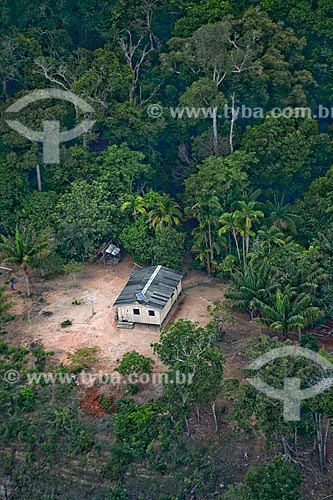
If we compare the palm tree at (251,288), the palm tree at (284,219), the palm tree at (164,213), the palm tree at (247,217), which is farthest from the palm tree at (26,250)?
the palm tree at (284,219)

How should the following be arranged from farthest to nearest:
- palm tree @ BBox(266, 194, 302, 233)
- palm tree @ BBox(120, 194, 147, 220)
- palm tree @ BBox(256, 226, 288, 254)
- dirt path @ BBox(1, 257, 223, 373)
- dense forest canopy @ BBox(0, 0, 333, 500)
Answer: palm tree @ BBox(120, 194, 147, 220)
palm tree @ BBox(266, 194, 302, 233)
palm tree @ BBox(256, 226, 288, 254)
dirt path @ BBox(1, 257, 223, 373)
dense forest canopy @ BBox(0, 0, 333, 500)

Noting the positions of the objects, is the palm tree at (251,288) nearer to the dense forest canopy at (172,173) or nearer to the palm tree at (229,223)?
the dense forest canopy at (172,173)

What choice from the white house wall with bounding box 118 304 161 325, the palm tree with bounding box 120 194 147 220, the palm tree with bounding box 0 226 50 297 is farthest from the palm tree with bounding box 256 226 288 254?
the palm tree with bounding box 0 226 50 297

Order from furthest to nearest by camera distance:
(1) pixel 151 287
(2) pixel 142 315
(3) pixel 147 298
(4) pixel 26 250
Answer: (1) pixel 151 287, (4) pixel 26 250, (2) pixel 142 315, (3) pixel 147 298

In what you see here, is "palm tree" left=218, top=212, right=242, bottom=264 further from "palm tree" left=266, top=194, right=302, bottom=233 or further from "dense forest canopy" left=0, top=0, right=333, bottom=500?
"palm tree" left=266, top=194, right=302, bottom=233

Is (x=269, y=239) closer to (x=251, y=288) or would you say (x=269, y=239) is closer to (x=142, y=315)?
(x=251, y=288)

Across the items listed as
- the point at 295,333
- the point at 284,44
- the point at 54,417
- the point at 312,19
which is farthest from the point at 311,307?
the point at 312,19

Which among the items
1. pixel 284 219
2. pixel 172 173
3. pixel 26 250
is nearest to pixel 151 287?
pixel 26 250
